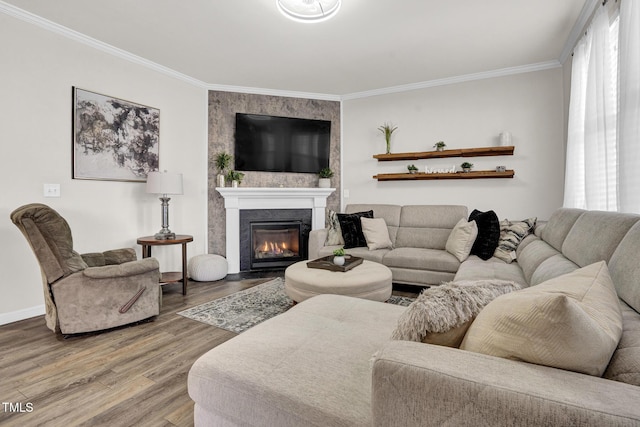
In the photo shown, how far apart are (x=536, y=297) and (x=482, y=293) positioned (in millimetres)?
243

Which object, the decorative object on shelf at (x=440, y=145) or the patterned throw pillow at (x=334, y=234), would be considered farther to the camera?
the decorative object on shelf at (x=440, y=145)

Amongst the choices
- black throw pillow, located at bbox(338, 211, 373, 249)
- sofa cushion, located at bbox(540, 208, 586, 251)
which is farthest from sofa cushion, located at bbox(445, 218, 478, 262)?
black throw pillow, located at bbox(338, 211, 373, 249)

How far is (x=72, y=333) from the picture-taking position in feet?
7.61

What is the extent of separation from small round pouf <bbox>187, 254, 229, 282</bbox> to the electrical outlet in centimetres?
157

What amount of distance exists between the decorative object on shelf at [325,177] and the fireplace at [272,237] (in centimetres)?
46

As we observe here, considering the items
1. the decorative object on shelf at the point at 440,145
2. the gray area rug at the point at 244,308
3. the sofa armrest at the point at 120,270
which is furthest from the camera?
the decorative object on shelf at the point at 440,145

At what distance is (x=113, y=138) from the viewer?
3.38 meters

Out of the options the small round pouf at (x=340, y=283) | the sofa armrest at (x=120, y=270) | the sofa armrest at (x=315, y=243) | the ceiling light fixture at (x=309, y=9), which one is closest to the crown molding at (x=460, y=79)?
the ceiling light fixture at (x=309, y=9)

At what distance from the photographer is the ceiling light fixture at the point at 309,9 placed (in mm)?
2475

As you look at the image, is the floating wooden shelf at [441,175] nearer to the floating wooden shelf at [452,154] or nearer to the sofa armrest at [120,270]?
the floating wooden shelf at [452,154]

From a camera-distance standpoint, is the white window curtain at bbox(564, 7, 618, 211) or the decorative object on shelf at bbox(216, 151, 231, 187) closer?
the white window curtain at bbox(564, 7, 618, 211)

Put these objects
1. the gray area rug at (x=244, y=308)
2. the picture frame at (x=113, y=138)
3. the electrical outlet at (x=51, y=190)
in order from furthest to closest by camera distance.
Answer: the picture frame at (x=113, y=138) → the electrical outlet at (x=51, y=190) → the gray area rug at (x=244, y=308)

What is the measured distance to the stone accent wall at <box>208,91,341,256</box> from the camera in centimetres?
439

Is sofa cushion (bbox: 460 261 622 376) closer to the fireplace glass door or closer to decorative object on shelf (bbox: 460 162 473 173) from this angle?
decorative object on shelf (bbox: 460 162 473 173)
